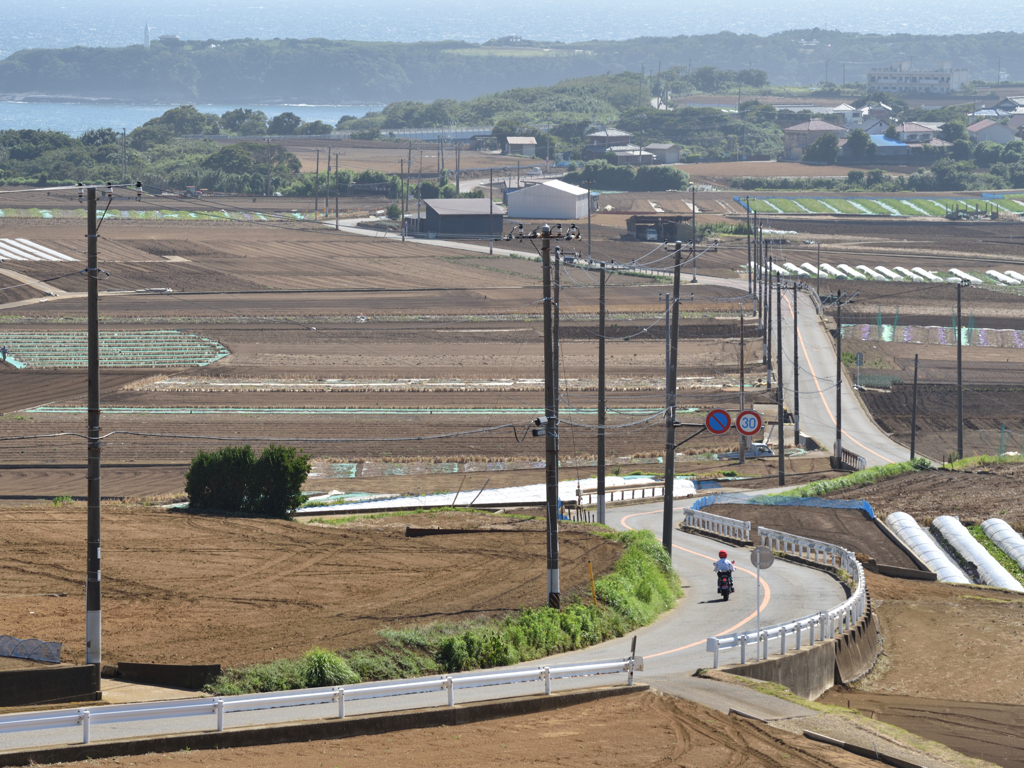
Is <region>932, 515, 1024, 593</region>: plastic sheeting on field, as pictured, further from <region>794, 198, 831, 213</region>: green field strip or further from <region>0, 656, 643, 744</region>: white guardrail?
<region>794, 198, 831, 213</region>: green field strip

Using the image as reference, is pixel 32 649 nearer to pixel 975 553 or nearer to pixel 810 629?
pixel 810 629

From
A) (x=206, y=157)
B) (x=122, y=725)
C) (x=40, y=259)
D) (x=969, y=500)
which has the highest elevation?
(x=206, y=157)

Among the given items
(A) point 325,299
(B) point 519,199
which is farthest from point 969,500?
(B) point 519,199

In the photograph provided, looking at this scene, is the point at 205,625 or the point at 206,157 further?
the point at 206,157

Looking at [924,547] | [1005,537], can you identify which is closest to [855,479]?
[1005,537]

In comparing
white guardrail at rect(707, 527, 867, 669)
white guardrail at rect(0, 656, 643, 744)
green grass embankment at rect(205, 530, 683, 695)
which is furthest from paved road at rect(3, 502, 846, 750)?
white guardrail at rect(707, 527, 867, 669)

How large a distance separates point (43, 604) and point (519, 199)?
121287 millimetres

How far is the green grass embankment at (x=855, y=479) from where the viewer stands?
4959cm

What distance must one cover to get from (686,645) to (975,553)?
791 inches

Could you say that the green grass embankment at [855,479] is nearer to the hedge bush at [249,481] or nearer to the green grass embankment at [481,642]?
the hedge bush at [249,481]

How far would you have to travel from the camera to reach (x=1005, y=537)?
138ft

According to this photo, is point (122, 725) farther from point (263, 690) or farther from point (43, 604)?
point (43, 604)

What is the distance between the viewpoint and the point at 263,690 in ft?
60.0

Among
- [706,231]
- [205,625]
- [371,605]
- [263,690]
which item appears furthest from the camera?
[706,231]
